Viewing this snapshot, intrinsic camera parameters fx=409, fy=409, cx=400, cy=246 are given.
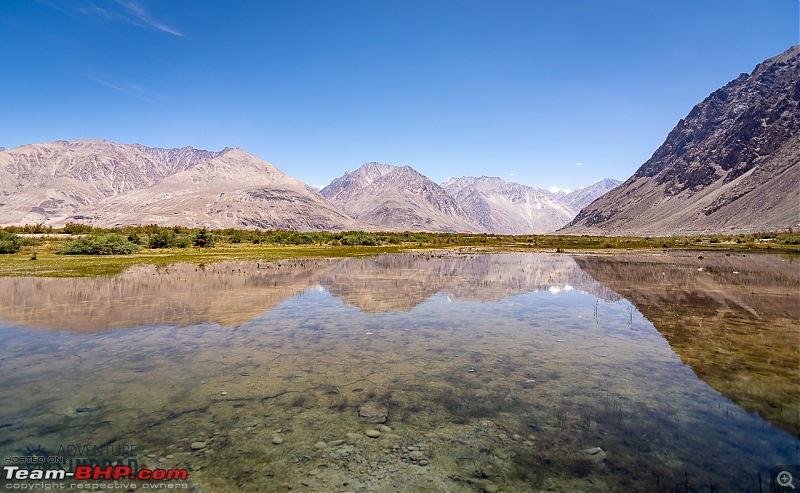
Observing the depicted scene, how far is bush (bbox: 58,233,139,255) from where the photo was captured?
5038 cm

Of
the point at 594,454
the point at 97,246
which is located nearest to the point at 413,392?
the point at 594,454

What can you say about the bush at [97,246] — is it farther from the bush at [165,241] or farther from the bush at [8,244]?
the bush at [165,241]

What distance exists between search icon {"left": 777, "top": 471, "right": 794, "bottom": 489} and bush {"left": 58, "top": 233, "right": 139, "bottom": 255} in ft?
207

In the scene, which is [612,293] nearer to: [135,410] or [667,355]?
[667,355]

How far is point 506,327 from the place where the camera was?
48.9 feet

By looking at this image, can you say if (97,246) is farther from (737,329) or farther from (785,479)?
(785,479)

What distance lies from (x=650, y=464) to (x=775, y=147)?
25308 cm

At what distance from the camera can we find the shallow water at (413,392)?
6211 mm

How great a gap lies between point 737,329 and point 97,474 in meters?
18.1

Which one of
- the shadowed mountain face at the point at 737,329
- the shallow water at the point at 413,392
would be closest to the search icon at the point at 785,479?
the shallow water at the point at 413,392

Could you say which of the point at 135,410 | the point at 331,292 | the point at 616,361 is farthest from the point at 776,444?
the point at 331,292

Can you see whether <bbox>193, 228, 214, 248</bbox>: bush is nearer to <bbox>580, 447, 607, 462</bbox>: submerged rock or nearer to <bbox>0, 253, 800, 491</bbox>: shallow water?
<bbox>0, 253, 800, 491</bbox>: shallow water

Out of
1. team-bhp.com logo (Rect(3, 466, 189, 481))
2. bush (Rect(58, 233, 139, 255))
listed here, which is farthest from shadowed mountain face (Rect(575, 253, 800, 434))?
bush (Rect(58, 233, 139, 255))

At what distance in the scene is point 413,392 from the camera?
897 cm
